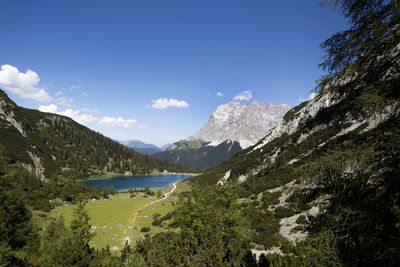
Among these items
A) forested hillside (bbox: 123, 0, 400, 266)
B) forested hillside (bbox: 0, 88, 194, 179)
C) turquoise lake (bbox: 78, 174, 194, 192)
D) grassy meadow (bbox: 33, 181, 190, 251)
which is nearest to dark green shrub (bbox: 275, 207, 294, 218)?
forested hillside (bbox: 123, 0, 400, 266)

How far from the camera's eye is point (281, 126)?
8900cm

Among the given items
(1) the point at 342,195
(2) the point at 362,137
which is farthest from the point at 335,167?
(2) the point at 362,137

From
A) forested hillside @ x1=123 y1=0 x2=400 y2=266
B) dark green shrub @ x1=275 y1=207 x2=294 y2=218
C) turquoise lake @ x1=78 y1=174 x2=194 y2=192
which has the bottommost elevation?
turquoise lake @ x1=78 y1=174 x2=194 y2=192

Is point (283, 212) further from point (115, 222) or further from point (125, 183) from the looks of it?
point (125, 183)

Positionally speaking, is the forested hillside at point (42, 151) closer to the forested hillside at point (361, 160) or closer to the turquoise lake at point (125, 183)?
the turquoise lake at point (125, 183)

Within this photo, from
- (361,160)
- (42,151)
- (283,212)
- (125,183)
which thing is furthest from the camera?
(42,151)

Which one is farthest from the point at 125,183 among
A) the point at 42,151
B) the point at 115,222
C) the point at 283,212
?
the point at 283,212

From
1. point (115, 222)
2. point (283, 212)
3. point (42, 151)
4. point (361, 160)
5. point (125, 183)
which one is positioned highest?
point (361, 160)

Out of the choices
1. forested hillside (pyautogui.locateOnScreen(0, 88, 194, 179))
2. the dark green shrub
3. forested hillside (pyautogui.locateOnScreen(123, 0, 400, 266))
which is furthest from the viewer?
forested hillside (pyautogui.locateOnScreen(0, 88, 194, 179))

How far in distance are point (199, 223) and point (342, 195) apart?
56.4ft

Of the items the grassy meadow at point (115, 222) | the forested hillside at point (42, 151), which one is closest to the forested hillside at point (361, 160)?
the grassy meadow at point (115, 222)

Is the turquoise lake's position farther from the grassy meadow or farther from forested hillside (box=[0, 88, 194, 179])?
the grassy meadow

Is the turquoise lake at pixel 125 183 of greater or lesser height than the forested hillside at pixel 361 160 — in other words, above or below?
below

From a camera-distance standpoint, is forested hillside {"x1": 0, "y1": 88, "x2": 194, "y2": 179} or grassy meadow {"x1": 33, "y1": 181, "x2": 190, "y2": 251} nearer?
grassy meadow {"x1": 33, "y1": 181, "x2": 190, "y2": 251}
